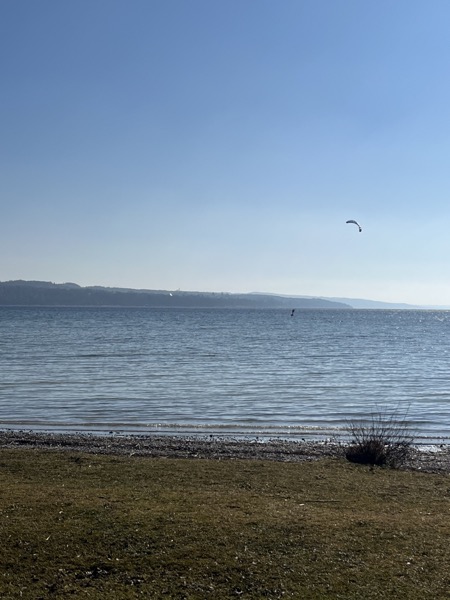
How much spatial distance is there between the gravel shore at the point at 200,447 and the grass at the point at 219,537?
11.0ft

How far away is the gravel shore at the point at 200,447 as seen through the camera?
1412 cm

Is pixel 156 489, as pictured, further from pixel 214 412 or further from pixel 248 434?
pixel 214 412

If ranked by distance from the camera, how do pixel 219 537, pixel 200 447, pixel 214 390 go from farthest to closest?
pixel 214 390 → pixel 200 447 → pixel 219 537

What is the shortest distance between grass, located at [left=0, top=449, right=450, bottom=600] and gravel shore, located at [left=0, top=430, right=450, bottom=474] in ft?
11.0

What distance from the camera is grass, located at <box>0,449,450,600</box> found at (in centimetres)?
611

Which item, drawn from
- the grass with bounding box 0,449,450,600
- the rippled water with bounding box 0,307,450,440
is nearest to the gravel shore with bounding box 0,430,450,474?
the rippled water with bounding box 0,307,450,440

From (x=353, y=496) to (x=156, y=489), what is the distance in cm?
274

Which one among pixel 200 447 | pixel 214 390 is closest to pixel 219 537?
pixel 200 447

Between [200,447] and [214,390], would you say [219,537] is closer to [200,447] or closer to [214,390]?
[200,447]

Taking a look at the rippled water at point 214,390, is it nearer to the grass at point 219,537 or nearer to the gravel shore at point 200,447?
the gravel shore at point 200,447

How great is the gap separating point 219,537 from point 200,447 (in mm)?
8340

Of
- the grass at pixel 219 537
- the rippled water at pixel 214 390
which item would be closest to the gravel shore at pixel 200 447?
the rippled water at pixel 214 390

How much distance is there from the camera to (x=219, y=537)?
7238mm

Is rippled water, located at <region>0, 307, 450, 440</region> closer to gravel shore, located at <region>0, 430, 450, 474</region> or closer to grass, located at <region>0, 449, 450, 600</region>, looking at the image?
gravel shore, located at <region>0, 430, 450, 474</region>
